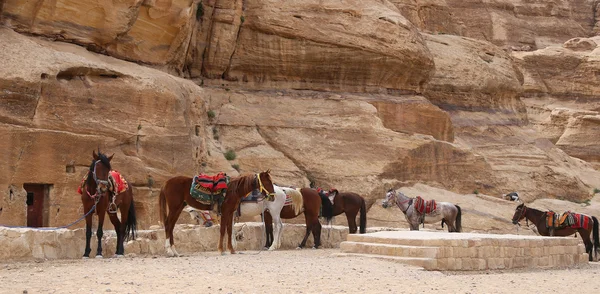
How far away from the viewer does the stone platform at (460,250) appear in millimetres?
16656

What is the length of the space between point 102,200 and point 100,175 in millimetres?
544

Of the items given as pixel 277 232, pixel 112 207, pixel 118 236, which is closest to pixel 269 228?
pixel 277 232

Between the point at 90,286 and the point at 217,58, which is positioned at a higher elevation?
the point at 217,58

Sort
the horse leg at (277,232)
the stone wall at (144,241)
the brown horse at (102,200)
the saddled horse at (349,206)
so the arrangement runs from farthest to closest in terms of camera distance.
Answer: the saddled horse at (349,206)
the horse leg at (277,232)
the brown horse at (102,200)
the stone wall at (144,241)

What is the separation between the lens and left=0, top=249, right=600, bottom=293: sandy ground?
11.9m

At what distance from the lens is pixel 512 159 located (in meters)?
41.6

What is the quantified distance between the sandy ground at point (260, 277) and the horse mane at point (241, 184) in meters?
1.59

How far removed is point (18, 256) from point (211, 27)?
1795 centimetres

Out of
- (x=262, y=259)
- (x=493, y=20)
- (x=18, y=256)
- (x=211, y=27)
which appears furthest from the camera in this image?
(x=493, y=20)

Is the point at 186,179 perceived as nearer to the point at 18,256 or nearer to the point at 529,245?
the point at 18,256

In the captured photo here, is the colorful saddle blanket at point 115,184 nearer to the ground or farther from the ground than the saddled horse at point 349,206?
farther from the ground

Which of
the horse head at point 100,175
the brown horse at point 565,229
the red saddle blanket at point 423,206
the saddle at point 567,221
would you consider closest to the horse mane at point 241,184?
the horse head at point 100,175

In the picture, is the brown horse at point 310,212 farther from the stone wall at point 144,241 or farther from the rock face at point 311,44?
the rock face at point 311,44

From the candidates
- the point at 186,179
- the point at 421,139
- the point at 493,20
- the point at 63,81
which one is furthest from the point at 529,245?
the point at 493,20
